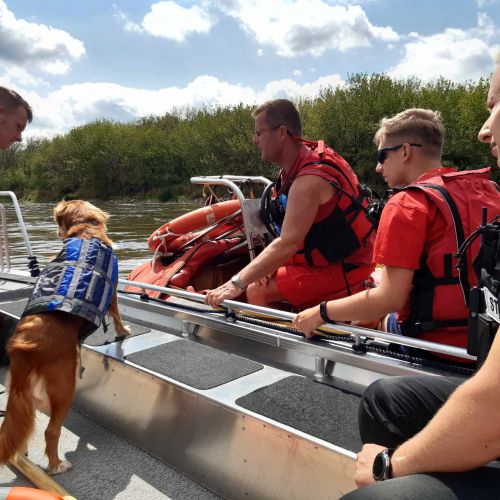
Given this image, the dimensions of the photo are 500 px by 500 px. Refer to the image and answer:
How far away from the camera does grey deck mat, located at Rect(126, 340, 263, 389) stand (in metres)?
2.38

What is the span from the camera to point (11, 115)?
2.71 meters

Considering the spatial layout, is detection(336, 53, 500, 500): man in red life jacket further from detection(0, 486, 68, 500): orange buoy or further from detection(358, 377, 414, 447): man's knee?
detection(0, 486, 68, 500): orange buoy

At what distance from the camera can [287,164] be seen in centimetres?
333

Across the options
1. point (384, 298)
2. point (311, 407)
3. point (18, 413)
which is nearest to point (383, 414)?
point (384, 298)

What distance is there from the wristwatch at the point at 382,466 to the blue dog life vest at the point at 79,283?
1.65m

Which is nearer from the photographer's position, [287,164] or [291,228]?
[291,228]

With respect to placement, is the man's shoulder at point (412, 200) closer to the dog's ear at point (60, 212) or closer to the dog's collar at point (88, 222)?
the dog's collar at point (88, 222)

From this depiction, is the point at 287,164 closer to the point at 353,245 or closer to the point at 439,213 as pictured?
the point at 353,245

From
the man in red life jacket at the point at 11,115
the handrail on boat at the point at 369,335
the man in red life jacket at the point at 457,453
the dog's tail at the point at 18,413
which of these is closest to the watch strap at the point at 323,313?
the handrail on boat at the point at 369,335

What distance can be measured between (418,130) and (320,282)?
1.19 metres

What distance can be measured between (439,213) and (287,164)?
1554 mm

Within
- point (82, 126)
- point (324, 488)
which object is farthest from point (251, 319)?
point (82, 126)

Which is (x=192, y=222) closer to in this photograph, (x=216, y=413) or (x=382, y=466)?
(x=216, y=413)

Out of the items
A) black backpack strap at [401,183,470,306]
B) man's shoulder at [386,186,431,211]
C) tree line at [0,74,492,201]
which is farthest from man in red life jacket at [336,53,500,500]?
tree line at [0,74,492,201]
